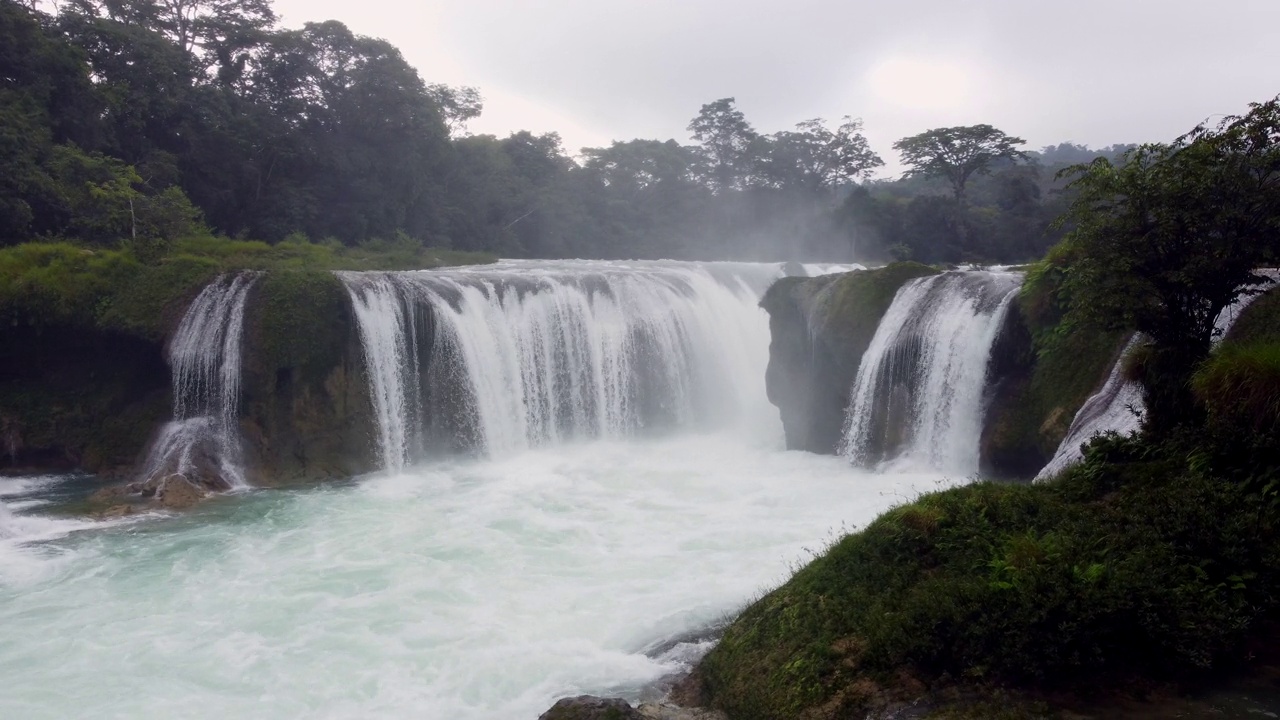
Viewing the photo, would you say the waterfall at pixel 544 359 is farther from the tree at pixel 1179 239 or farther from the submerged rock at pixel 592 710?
the tree at pixel 1179 239

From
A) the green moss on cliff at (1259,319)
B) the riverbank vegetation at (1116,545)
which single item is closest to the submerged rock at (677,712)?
the riverbank vegetation at (1116,545)

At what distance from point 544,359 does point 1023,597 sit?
14.1m

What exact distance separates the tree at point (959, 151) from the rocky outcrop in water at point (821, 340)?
2650 centimetres

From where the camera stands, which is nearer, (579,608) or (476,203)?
(579,608)

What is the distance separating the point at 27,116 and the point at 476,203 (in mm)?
21759

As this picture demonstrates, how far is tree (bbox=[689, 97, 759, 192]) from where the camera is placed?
59312 millimetres

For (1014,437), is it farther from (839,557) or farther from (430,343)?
(430,343)

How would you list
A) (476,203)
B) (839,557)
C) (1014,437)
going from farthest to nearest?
(476,203) < (1014,437) < (839,557)

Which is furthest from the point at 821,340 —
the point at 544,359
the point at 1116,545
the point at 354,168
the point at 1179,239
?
the point at 354,168

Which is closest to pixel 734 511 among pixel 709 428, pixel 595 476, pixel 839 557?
pixel 595 476

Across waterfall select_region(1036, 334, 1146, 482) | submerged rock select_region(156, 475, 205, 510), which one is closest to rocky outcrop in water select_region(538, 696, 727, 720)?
waterfall select_region(1036, 334, 1146, 482)

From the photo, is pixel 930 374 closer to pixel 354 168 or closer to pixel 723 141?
pixel 354 168

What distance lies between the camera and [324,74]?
31484 millimetres

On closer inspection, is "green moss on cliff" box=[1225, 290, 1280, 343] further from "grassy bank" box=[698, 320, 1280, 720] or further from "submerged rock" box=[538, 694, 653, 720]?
"submerged rock" box=[538, 694, 653, 720]
